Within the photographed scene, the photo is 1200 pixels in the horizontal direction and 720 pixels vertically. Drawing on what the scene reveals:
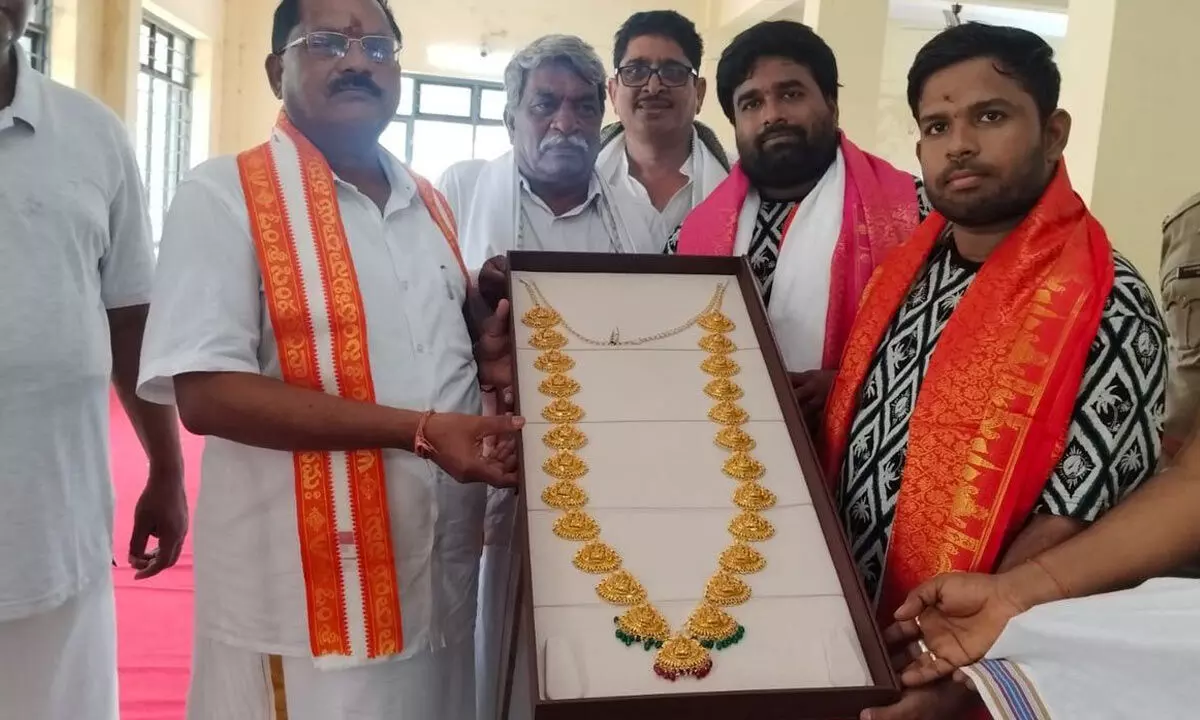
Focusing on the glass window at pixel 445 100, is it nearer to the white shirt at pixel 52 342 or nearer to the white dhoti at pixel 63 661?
the white shirt at pixel 52 342

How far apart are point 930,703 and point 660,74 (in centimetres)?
174

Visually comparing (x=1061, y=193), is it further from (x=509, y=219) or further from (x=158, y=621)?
(x=158, y=621)

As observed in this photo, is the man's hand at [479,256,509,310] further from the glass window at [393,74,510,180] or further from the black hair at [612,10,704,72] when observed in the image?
the glass window at [393,74,510,180]

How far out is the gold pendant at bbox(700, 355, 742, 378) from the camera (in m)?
1.48

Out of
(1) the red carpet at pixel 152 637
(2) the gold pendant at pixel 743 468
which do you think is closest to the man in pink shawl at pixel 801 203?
(2) the gold pendant at pixel 743 468

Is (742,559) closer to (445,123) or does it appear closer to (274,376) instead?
(274,376)

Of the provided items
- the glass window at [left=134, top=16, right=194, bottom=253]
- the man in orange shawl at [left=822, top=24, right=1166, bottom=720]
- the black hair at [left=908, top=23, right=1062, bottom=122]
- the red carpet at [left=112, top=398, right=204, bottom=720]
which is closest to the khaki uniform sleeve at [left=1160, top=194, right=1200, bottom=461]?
the man in orange shawl at [left=822, top=24, right=1166, bottom=720]

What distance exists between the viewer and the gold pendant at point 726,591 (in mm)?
1208

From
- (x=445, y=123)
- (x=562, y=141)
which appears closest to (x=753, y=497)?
(x=562, y=141)

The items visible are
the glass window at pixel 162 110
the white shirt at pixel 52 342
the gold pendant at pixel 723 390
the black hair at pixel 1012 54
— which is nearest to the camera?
the black hair at pixel 1012 54

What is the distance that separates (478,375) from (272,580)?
505mm

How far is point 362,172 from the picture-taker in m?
1.68

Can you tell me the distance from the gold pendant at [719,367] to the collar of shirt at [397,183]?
2.02 ft

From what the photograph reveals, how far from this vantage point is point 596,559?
1233mm
